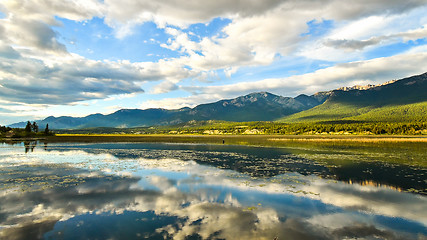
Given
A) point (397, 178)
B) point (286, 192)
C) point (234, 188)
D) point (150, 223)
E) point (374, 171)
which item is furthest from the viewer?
point (374, 171)

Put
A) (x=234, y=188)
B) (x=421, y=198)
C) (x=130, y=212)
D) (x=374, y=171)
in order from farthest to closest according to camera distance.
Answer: (x=374, y=171)
(x=234, y=188)
(x=421, y=198)
(x=130, y=212)

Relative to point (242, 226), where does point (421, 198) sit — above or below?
below

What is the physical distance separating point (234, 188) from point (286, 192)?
5744 millimetres

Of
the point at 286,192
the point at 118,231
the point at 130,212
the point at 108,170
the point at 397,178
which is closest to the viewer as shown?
the point at 118,231

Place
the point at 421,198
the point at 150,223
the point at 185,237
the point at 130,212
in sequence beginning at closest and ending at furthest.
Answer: the point at 185,237 → the point at 150,223 → the point at 130,212 → the point at 421,198

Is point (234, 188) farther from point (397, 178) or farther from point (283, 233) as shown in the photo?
point (397, 178)

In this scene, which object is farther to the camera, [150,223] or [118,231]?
[150,223]

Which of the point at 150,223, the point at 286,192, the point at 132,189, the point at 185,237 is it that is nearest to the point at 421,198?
the point at 286,192

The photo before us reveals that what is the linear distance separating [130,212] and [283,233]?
39.2ft

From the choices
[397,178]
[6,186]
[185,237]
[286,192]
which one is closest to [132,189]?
[185,237]

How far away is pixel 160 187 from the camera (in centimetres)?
2547

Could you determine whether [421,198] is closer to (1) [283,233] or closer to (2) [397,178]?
(2) [397,178]

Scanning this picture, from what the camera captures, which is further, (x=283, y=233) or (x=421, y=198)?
(x=421, y=198)

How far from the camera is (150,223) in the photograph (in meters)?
15.2
